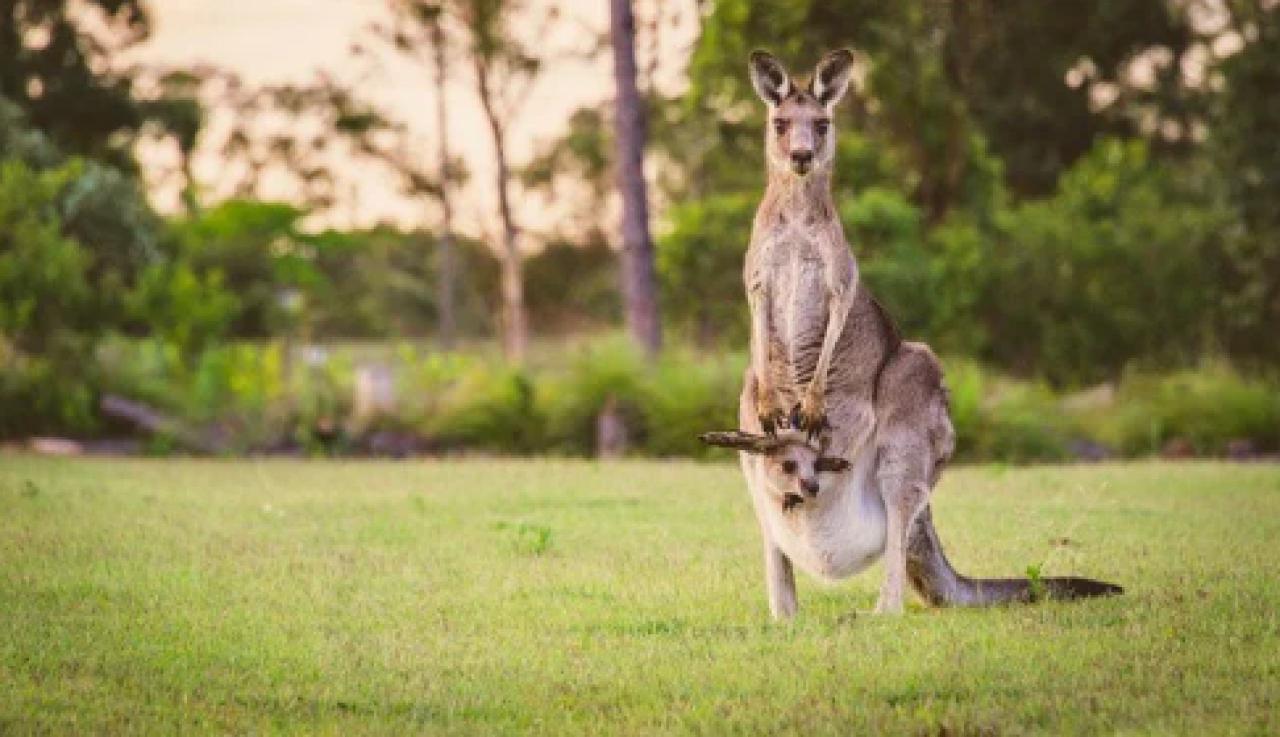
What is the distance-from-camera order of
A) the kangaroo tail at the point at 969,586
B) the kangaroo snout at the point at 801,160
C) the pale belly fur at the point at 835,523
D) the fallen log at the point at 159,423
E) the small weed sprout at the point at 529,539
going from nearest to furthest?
1. the pale belly fur at the point at 835,523
2. the kangaroo snout at the point at 801,160
3. the kangaroo tail at the point at 969,586
4. the small weed sprout at the point at 529,539
5. the fallen log at the point at 159,423

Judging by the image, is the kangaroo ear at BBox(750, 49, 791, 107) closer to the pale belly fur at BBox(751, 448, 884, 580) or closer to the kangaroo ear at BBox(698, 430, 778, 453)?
the kangaroo ear at BBox(698, 430, 778, 453)

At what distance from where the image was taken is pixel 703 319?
98.8ft

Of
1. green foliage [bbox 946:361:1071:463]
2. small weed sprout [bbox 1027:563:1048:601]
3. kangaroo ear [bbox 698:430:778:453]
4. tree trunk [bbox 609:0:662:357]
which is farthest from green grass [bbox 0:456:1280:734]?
tree trunk [bbox 609:0:662:357]

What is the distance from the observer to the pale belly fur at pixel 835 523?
7504mm

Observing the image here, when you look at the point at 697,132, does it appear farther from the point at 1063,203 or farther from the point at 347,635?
the point at 347,635

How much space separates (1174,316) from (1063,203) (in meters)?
2.90

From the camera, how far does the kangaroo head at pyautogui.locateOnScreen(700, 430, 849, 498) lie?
733cm

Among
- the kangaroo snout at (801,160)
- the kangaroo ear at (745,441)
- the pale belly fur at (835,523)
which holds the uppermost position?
the kangaroo snout at (801,160)

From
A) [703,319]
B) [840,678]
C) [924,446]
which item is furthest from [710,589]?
[703,319]

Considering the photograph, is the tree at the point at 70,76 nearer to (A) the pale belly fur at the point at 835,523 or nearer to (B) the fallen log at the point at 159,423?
(B) the fallen log at the point at 159,423

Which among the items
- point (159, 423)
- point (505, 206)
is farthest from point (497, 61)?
point (159, 423)

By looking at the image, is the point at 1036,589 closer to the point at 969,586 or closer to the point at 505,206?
the point at 969,586

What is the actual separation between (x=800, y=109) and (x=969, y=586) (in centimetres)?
216

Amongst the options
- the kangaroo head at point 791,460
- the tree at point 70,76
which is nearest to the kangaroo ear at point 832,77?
the kangaroo head at point 791,460
